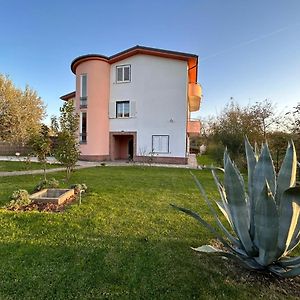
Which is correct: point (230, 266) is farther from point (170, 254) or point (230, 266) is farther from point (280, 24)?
point (280, 24)

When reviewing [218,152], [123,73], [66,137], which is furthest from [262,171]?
[123,73]

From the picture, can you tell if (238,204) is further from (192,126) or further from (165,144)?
(192,126)

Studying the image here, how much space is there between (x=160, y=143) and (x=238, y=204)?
18.8m

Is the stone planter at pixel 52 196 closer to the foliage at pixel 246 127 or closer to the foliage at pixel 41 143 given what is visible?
the foliage at pixel 41 143

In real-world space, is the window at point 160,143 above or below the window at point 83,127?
below

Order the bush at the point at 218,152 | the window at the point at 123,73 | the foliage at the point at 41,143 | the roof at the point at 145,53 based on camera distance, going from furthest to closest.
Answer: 1. the window at the point at 123,73
2. the roof at the point at 145,53
3. the bush at the point at 218,152
4. the foliage at the point at 41,143

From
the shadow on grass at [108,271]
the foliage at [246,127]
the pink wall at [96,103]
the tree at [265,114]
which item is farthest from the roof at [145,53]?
the shadow on grass at [108,271]

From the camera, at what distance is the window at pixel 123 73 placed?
22094 millimetres

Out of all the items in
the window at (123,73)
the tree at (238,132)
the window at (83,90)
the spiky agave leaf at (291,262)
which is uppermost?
the window at (123,73)

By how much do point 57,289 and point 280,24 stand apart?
48.4 ft

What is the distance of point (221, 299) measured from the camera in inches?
100

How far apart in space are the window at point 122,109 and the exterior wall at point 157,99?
1.48 ft

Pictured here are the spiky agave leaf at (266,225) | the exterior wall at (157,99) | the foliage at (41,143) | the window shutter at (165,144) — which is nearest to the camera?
the spiky agave leaf at (266,225)

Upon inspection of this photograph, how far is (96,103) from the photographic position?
2198cm
